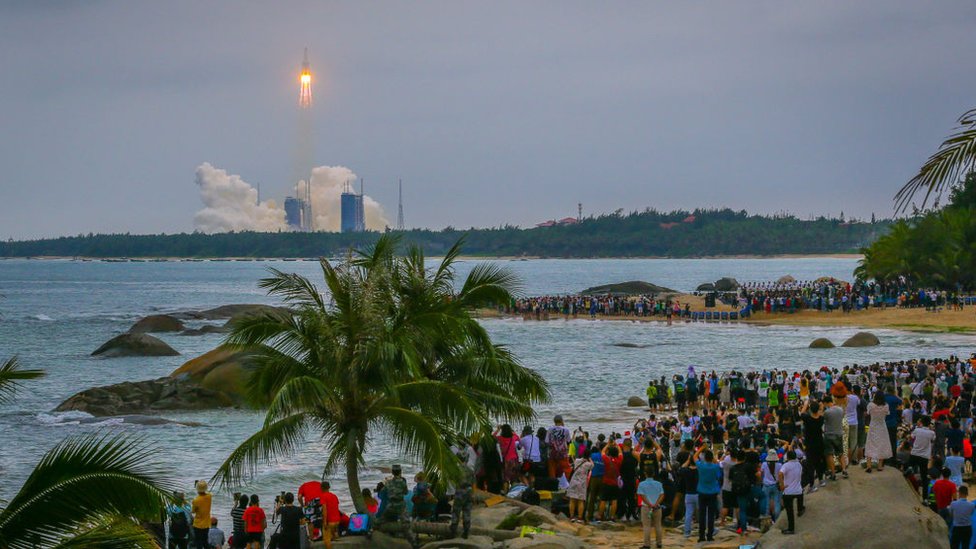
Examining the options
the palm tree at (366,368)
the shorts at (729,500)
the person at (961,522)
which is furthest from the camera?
the shorts at (729,500)

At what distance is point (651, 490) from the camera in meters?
16.0

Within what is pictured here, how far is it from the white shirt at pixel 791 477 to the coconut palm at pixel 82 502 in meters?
8.91

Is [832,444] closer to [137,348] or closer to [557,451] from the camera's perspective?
[557,451]

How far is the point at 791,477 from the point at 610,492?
3.93m

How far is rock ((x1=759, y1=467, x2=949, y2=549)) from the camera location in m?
13.7

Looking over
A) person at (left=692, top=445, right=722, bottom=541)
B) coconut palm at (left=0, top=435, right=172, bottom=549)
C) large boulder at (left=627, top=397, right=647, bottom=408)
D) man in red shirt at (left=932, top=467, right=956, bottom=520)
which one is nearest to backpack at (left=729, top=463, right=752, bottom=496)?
person at (left=692, top=445, right=722, bottom=541)

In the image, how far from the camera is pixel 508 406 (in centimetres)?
1816

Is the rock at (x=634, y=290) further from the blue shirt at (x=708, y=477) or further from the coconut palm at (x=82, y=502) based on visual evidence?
the coconut palm at (x=82, y=502)

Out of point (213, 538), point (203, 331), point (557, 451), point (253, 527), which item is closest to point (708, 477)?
point (557, 451)

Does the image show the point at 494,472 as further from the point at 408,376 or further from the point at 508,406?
the point at 408,376

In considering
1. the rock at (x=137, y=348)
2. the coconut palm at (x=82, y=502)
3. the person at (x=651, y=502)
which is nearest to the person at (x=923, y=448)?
the person at (x=651, y=502)

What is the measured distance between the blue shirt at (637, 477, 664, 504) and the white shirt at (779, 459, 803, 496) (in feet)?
7.09

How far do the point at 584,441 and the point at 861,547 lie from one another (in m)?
7.85

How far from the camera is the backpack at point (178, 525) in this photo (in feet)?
52.2
